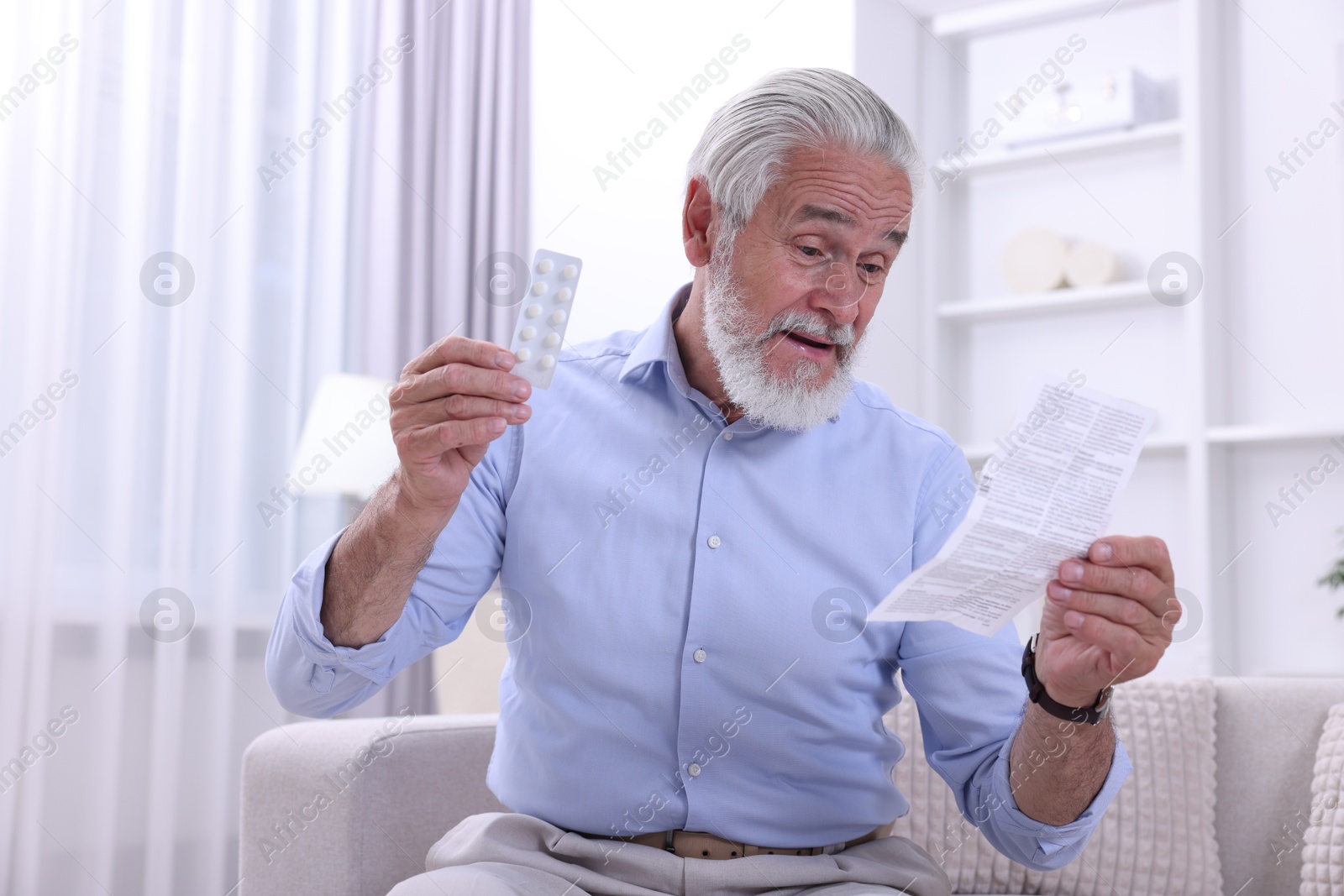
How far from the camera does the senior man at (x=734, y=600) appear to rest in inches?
46.4

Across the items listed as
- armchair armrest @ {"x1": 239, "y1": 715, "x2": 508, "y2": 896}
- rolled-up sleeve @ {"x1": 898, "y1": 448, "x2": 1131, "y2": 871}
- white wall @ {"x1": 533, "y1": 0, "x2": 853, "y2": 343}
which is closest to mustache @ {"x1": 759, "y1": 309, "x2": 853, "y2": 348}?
rolled-up sleeve @ {"x1": 898, "y1": 448, "x2": 1131, "y2": 871}

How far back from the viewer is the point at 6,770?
2.28m

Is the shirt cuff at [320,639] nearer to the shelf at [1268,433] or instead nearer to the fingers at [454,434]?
the fingers at [454,434]

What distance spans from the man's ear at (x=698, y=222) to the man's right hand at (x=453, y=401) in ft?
1.55

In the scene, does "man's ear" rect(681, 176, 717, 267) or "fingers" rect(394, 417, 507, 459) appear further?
"man's ear" rect(681, 176, 717, 267)

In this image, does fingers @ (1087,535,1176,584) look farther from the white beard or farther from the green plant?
the green plant

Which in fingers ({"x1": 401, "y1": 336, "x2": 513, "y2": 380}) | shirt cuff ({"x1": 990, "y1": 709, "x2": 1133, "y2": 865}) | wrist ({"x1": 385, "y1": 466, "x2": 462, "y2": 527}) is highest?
fingers ({"x1": 401, "y1": 336, "x2": 513, "y2": 380})

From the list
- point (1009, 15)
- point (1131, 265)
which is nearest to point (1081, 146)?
point (1131, 265)

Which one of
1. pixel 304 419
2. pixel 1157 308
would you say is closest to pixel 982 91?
pixel 1157 308

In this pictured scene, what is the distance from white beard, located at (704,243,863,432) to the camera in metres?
1.32

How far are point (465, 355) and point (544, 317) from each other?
8 centimetres

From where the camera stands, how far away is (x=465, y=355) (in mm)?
1052

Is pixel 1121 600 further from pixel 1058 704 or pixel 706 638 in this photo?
pixel 706 638

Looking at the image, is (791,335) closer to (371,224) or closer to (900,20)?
(371,224)
